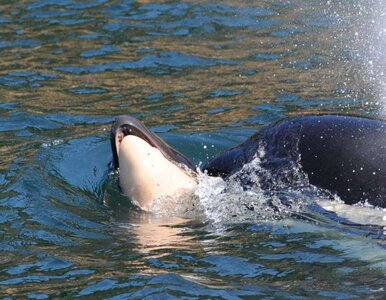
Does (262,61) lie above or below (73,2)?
below

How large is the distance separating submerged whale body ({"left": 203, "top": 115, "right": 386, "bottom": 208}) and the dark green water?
0.21 m

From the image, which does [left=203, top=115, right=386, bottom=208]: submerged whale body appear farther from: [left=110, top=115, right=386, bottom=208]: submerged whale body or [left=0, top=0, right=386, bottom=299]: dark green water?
[left=0, top=0, right=386, bottom=299]: dark green water

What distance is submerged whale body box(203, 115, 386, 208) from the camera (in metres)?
7.57

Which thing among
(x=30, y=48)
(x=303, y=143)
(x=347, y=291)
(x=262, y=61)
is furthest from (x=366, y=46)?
(x=347, y=291)

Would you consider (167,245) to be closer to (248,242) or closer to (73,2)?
(248,242)

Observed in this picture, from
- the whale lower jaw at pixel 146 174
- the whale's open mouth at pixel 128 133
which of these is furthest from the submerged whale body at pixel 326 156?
the whale's open mouth at pixel 128 133

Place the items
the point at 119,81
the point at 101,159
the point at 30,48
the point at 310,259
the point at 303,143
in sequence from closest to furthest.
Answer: the point at 310,259
the point at 303,143
the point at 101,159
the point at 119,81
the point at 30,48

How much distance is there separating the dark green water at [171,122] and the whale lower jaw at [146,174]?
17cm

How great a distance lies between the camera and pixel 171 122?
35.9 ft

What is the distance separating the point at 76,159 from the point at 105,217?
172 cm

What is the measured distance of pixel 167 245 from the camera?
7.42 meters

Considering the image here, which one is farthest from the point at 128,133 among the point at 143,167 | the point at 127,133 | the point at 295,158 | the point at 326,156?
the point at 326,156

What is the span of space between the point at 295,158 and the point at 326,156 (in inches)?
10.1

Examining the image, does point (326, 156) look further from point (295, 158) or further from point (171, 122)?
point (171, 122)
